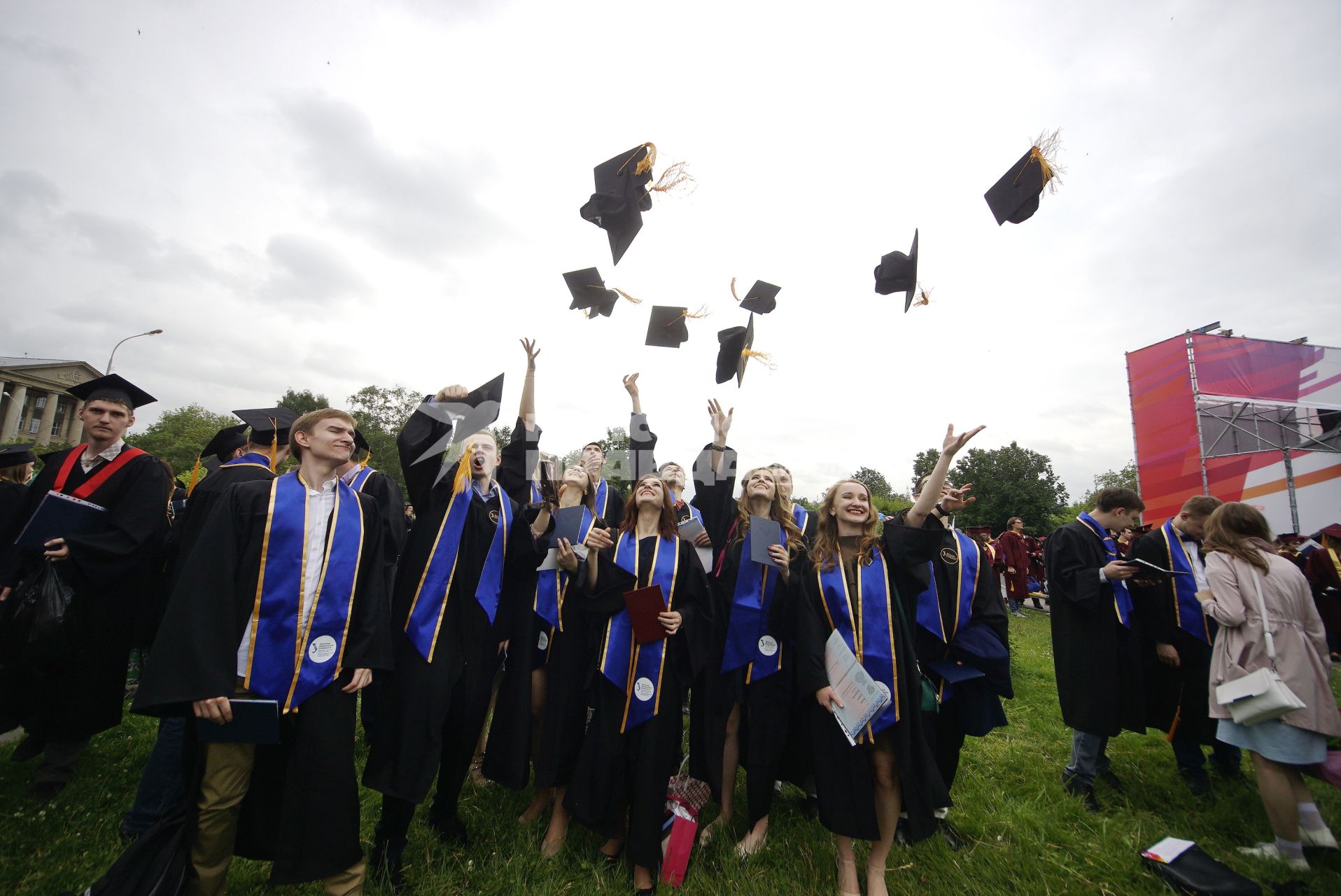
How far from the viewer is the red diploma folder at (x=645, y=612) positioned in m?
2.87

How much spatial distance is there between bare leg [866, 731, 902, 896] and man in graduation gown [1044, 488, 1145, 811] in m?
1.88

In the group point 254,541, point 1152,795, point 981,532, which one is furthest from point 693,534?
point 981,532

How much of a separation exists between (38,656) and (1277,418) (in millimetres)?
19027

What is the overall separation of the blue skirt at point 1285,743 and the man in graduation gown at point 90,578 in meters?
6.32

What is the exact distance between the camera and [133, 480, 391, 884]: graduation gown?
80.4 inches

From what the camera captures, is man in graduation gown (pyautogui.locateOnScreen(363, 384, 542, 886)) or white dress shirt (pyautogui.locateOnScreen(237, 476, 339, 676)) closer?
white dress shirt (pyautogui.locateOnScreen(237, 476, 339, 676))

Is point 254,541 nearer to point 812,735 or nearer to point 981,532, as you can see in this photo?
point 812,735

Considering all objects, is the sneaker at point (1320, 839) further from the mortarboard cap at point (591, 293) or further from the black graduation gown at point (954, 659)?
the mortarboard cap at point (591, 293)

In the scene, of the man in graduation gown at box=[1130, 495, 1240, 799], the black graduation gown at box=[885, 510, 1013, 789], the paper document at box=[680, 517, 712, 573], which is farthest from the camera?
the man in graduation gown at box=[1130, 495, 1240, 799]

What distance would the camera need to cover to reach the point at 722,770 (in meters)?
3.38

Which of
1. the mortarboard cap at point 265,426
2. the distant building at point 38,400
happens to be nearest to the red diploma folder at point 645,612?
the mortarboard cap at point 265,426

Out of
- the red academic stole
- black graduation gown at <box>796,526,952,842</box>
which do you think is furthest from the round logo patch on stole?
the red academic stole

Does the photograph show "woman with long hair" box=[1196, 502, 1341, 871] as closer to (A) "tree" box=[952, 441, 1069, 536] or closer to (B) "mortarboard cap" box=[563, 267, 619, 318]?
(B) "mortarboard cap" box=[563, 267, 619, 318]

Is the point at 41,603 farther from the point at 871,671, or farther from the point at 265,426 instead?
the point at 871,671
